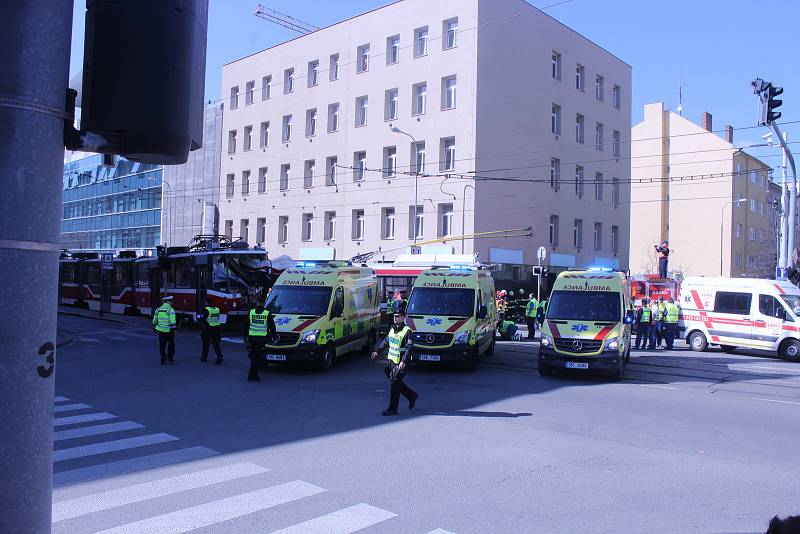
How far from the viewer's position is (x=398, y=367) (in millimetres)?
11625

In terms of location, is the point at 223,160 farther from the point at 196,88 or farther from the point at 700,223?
the point at 196,88

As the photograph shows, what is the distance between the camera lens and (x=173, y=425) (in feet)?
34.0

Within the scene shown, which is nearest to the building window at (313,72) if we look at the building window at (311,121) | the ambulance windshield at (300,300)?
the building window at (311,121)

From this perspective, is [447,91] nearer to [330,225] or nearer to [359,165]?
[359,165]

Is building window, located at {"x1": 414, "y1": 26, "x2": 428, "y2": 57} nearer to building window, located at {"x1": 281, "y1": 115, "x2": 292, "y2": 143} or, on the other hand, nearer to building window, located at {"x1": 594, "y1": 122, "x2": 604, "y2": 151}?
building window, located at {"x1": 281, "y1": 115, "x2": 292, "y2": 143}

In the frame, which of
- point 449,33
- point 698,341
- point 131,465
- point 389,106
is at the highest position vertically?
point 449,33

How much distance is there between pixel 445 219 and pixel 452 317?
19990 millimetres

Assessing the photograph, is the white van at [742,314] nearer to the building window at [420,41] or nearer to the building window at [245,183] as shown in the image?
the building window at [420,41]

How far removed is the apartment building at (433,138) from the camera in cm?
3662

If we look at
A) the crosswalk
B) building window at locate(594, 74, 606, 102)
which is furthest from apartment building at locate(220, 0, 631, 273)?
the crosswalk

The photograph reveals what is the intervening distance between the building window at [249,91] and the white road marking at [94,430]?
139 ft

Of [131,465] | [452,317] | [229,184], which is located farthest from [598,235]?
[131,465]

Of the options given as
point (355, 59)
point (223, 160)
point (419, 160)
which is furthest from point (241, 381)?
point (223, 160)

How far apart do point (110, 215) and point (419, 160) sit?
4080 centimetres
